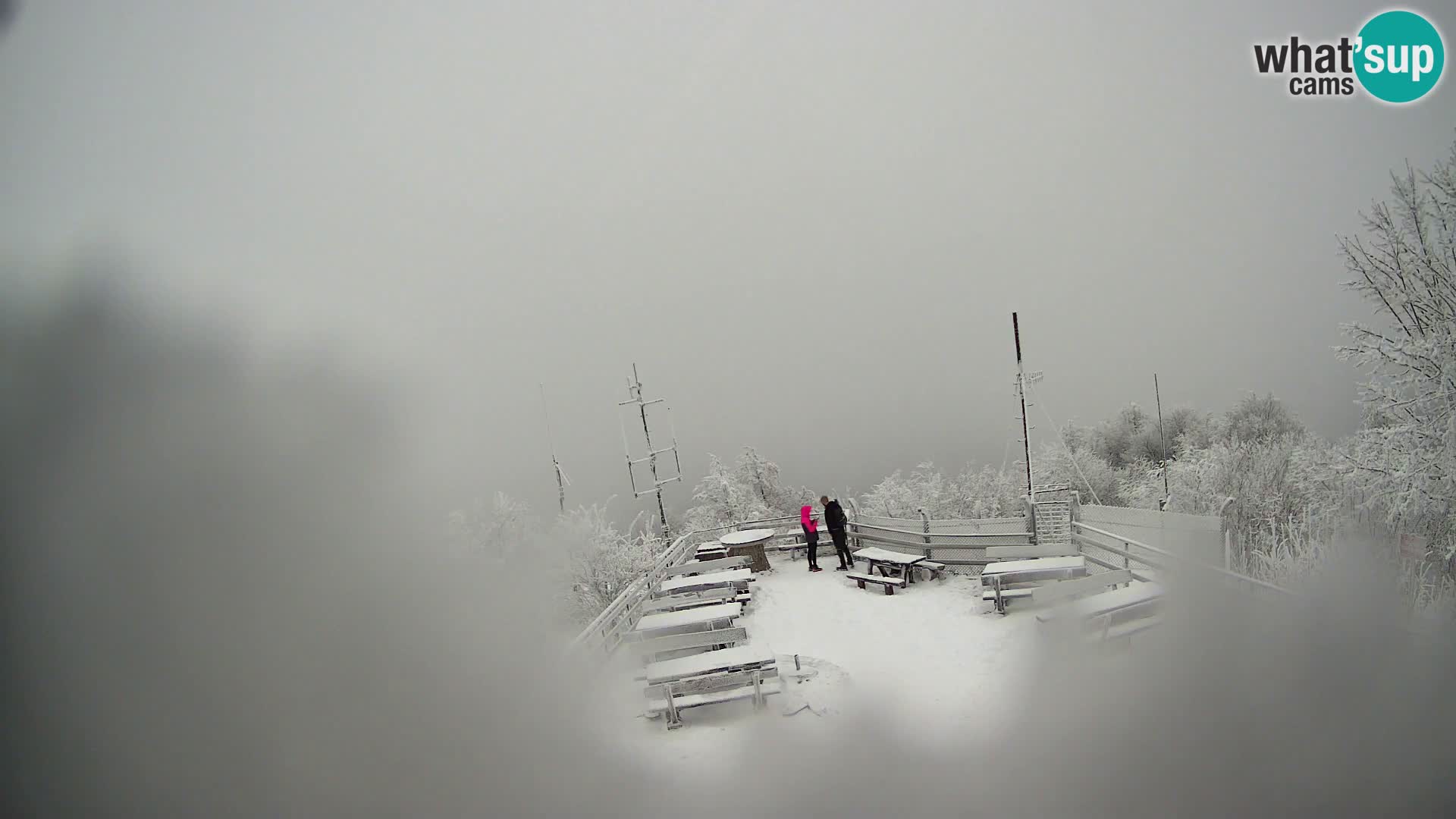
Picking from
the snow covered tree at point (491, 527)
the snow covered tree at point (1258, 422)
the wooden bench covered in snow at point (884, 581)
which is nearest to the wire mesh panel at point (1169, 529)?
the wooden bench covered in snow at point (884, 581)

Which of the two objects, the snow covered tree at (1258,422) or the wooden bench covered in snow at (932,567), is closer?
the wooden bench covered in snow at (932,567)

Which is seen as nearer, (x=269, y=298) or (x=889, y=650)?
(x=269, y=298)

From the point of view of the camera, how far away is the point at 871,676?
3.17 metres

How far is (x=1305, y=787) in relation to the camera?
2.30 metres

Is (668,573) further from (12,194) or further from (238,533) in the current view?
(12,194)

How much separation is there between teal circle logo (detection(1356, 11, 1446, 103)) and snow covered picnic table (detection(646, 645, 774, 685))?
4.08 meters

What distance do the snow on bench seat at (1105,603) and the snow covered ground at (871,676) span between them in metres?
0.22

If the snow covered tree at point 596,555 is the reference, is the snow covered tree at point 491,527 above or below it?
above

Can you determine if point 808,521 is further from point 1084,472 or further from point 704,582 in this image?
point 1084,472

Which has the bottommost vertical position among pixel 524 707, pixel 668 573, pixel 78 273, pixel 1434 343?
pixel 668 573

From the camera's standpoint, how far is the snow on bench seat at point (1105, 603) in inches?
105

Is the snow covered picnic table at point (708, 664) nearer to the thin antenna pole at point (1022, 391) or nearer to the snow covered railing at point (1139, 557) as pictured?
the snow covered railing at point (1139, 557)

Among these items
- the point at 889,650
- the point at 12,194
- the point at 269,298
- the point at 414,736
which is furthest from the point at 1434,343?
the point at 12,194

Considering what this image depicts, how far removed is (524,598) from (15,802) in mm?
1070
